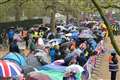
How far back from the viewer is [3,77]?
10.7 meters

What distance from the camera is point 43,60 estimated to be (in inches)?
744

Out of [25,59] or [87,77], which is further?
[25,59]

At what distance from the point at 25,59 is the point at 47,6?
825 inches

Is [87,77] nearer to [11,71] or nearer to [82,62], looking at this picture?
[82,62]

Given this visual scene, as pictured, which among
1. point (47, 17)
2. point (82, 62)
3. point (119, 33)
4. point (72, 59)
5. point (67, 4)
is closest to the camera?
point (72, 59)

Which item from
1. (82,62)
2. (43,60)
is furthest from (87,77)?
(43,60)

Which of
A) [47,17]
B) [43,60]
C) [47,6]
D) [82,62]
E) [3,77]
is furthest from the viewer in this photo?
[47,17]

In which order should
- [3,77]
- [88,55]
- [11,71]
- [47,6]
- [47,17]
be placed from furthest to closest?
[47,17] → [47,6] → [88,55] → [11,71] → [3,77]

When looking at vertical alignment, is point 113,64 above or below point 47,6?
below

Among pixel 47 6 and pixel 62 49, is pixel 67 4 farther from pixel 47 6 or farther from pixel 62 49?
pixel 62 49

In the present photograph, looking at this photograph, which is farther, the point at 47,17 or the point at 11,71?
the point at 47,17

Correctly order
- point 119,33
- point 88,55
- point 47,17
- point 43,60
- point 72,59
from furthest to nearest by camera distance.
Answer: point 47,17 → point 119,33 → point 88,55 → point 43,60 → point 72,59

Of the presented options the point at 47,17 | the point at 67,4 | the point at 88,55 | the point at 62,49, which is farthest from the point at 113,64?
the point at 47,17

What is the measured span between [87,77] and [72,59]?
2.94ft
